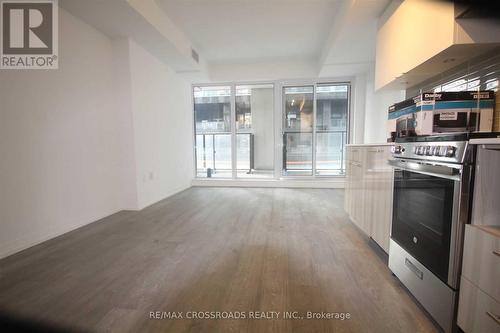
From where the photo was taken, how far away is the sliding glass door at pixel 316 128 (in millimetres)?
5203

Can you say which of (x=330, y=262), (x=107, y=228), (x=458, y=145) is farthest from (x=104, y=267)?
(x=458, y=145)

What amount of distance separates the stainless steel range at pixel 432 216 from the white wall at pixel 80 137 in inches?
133

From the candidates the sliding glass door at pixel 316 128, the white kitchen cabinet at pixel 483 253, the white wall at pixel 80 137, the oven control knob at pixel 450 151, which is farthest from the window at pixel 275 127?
the white kitchen cabinet at pixel 483 253

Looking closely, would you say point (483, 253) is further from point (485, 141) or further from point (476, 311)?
point (485, 141)

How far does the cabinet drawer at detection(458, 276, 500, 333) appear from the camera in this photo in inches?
37.9

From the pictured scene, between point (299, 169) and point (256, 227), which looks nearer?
point (256, 227)

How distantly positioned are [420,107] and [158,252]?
8.37 feet

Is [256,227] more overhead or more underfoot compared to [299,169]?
more underfoot

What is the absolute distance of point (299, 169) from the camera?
5488mm

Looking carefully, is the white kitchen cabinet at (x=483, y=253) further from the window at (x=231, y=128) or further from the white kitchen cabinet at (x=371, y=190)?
the window at (x=231, y=128)

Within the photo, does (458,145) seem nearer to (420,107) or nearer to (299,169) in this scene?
(420,107)

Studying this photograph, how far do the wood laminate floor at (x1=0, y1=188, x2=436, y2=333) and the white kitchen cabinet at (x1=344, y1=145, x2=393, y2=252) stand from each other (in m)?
0.22
